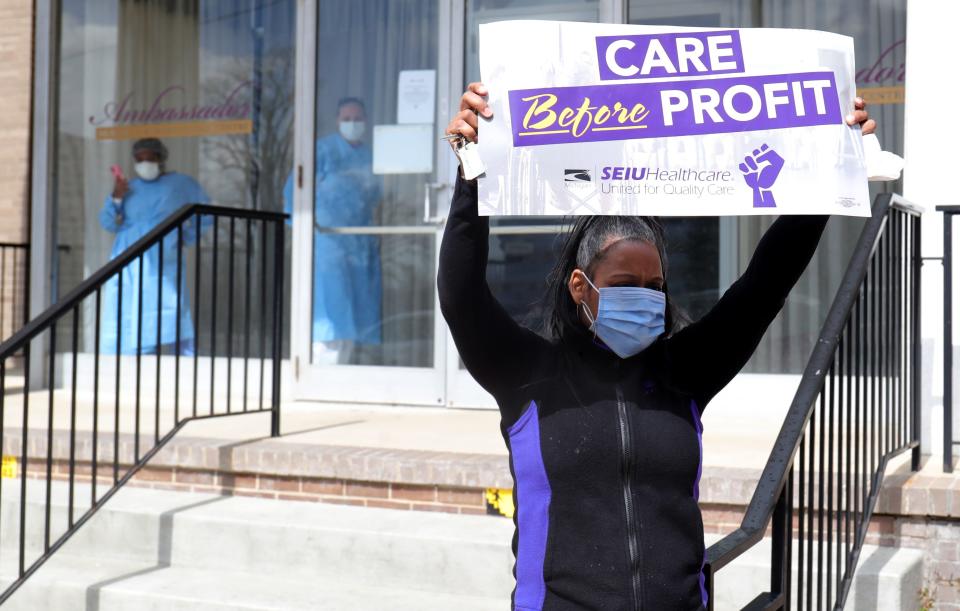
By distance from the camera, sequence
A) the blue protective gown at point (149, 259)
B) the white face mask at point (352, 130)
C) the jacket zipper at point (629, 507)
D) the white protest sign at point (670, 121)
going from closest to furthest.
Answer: the jacket zipper at point (629, 507)
the white protest sign at point (670, 121)
the white face mask at point (352, 130)
the blue protective gown at point (149, 259)

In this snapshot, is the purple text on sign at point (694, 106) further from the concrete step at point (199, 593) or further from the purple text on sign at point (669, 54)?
the concrete step at point (199, 593)

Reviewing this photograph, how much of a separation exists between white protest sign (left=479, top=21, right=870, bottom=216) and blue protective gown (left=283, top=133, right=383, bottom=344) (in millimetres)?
4411

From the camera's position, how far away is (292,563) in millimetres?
4137

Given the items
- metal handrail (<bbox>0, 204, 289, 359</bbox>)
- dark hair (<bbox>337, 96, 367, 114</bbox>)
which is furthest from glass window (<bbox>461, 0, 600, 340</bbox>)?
metal handrail (<bbox>0, 204, 289, 359</bbox>)

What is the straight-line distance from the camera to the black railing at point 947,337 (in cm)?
384

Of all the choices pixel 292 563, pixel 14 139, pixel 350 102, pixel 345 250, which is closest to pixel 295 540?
pixel 292 563

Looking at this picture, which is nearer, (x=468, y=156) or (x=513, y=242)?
(x=468, y=156)

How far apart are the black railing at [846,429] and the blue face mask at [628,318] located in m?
0.43

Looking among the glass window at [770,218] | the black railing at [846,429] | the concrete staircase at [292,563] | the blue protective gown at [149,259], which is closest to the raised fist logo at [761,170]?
the black railing at [846,429]

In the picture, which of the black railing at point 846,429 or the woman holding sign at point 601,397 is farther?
the black railing at point 846,429

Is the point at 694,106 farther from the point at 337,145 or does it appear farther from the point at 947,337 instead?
the point at 337,145

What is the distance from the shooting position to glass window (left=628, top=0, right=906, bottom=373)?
5.70 m

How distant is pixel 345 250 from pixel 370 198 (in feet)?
1.13

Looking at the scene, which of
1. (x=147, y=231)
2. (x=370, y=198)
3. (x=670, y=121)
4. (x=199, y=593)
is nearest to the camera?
(x=670, y=121)
